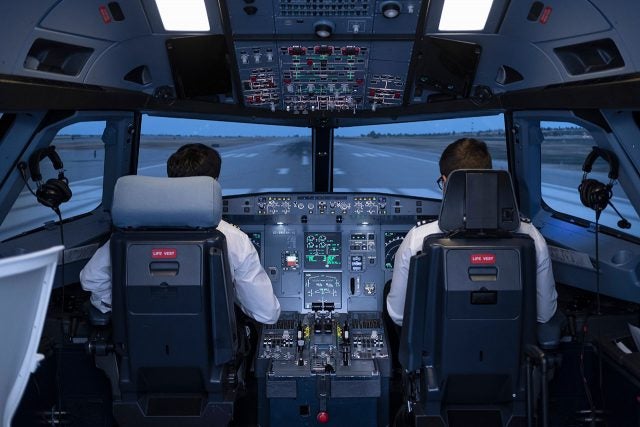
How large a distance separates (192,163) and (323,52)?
1.01 metres

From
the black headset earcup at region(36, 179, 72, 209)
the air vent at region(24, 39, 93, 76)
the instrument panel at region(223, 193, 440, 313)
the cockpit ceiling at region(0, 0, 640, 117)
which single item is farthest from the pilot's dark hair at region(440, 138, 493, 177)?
the black headset earcup at region(36, 179, 72, 209)

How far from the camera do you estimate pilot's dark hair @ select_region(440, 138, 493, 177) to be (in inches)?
91.8

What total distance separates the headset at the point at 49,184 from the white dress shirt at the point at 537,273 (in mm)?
1743

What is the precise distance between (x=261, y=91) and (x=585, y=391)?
226 cm

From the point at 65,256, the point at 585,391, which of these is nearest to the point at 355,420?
the point at 585,391

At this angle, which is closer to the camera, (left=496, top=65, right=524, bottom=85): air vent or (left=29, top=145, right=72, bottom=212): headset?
(left=29, top=145, right=72, bottom=212): headset

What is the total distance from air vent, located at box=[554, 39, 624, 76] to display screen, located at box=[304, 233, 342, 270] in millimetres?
1468

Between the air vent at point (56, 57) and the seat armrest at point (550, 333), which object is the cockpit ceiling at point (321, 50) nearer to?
the air vent at point (56, 57)

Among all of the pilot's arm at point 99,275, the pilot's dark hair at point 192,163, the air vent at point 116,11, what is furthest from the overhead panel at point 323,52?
the pilot's arm at point 99,275

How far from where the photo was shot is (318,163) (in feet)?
13.4

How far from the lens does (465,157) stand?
7.67ft

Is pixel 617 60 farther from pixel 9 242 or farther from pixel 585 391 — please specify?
pixel 9 242

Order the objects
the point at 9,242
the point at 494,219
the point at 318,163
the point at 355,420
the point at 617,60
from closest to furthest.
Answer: the point at 494,219 → the point at 617,60 → the point at 355,420 → the point at 9,242 → the point at 318,163

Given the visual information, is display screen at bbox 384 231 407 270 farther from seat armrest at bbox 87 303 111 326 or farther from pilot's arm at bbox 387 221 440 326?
seat armrest at bbox 87 303 111 326
